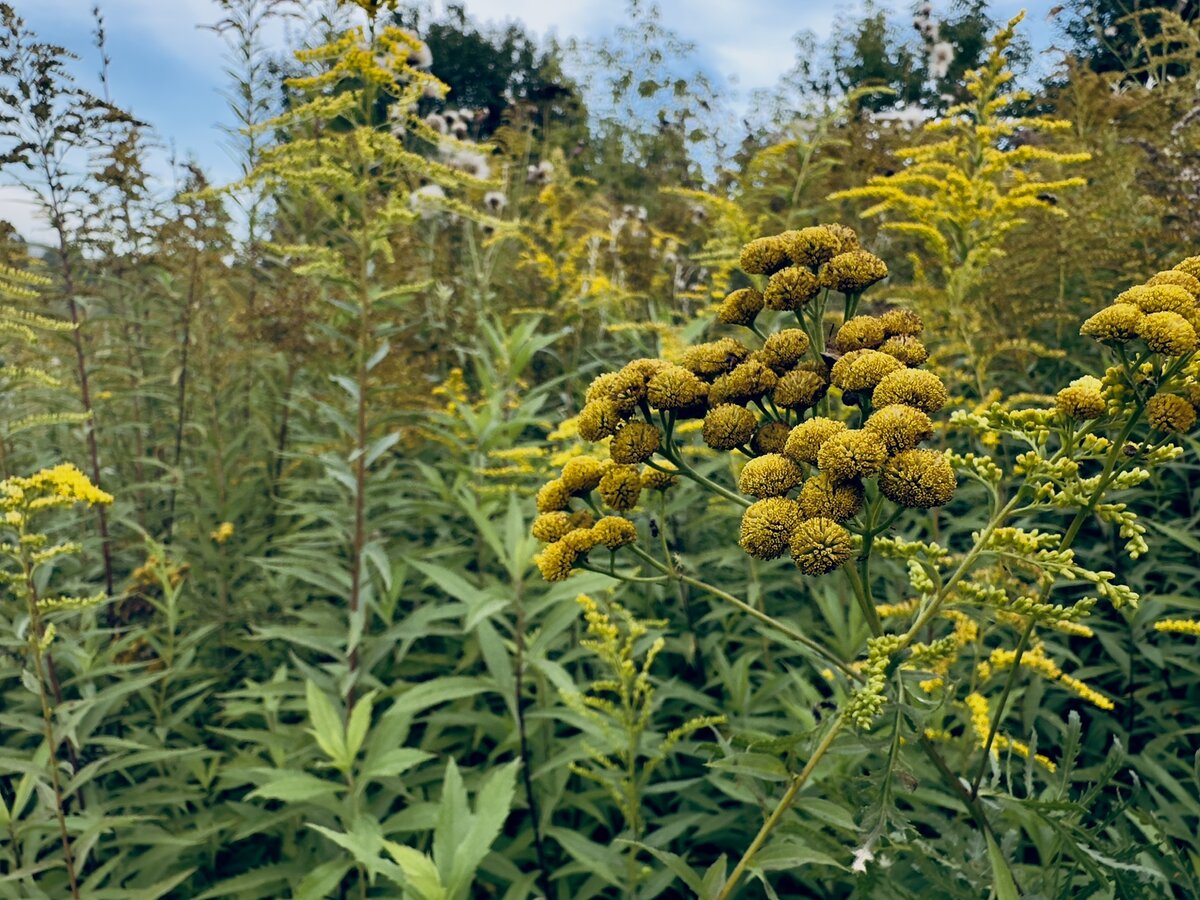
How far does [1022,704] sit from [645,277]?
163 inches

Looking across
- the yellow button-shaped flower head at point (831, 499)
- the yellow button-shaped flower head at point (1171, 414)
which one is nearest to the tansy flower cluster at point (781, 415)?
the yellow button-shaped flower head at point (831, 499)

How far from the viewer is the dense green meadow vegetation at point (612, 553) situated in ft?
4.49

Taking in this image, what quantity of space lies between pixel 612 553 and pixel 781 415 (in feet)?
1.42

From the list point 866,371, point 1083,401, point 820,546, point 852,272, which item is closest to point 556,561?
point 820,546

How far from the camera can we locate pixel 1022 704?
8.67ft

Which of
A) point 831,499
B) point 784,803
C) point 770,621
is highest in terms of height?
point 831,499

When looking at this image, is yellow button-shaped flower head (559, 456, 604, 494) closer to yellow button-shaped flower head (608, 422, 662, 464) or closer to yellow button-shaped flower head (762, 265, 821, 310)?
yellow button-shaped flower head (608, 422, 662, 464)

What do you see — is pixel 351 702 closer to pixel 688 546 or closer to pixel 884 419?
pixel 688 546

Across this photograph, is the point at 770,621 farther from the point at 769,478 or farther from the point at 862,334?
the point at 862,334

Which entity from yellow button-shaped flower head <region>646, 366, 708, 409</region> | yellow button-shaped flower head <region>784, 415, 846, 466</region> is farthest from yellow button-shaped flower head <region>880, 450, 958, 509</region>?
yellow button-shaped flower head <region>646, 366, 708, 409</region>

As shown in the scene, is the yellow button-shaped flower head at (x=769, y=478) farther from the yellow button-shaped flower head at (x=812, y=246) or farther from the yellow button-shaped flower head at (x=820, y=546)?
the yellow button-shaped flower head at (x=812, y=246)

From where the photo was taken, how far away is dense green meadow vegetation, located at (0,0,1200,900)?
1369 millimetres

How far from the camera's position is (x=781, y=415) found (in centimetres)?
160

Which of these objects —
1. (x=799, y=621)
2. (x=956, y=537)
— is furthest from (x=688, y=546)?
(x=956, y=537)
